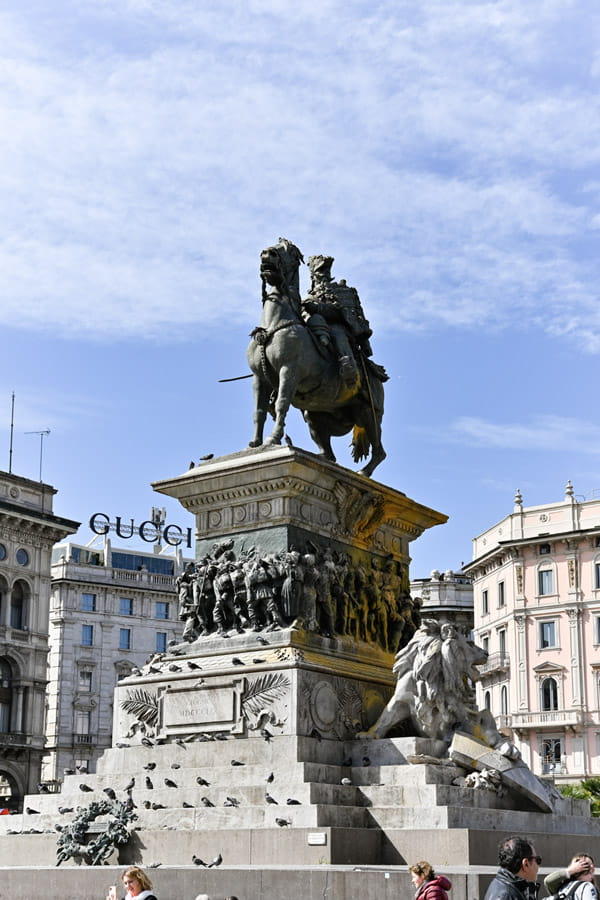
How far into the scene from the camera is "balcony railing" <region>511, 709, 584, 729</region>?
72250mm

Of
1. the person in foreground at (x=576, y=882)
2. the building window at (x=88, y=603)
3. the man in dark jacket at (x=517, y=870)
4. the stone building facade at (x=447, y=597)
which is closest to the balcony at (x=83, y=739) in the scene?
the building window at (x=88, y=603)

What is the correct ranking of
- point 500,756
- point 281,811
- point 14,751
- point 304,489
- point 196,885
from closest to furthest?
point 196,885 < point 281,811 < point 500,756 < point 304,489 < point 14,751

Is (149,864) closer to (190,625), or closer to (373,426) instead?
(190,625)

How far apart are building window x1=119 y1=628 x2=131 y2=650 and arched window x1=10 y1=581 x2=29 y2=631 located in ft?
67.0

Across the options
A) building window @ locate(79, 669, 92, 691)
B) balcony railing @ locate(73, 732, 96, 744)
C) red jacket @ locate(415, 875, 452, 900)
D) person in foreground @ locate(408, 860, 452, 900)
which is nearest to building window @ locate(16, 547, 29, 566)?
balcony railing @ locate(73, 732, 96, 744)

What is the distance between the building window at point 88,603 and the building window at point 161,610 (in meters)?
4.63

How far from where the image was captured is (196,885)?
675 inches

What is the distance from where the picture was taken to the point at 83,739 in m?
87.4

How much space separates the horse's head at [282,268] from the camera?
23.7m

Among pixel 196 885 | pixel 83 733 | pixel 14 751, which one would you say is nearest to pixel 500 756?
pixel 196 885

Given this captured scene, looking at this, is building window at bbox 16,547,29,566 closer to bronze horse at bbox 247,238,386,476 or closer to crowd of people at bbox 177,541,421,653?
bronze horse at bbox 247,238,386,476

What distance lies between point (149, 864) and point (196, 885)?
179 cm

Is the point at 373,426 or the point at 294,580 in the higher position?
the point at 373,426

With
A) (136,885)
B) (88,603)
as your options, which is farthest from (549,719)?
(136,885)
